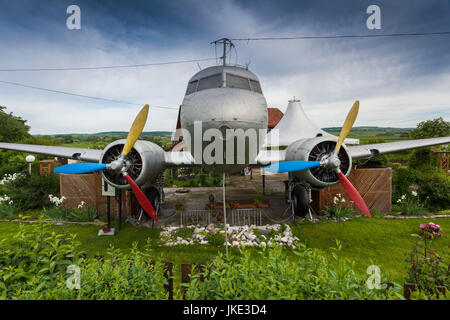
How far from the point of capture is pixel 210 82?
6168 millimetres

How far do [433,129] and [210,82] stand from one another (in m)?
22.1

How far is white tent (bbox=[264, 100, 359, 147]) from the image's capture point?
18406 millimetres

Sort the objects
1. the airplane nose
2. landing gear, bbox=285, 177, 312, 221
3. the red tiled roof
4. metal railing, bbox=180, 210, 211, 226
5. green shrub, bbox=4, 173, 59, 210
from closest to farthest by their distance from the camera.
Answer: the airplane nose < landing gear, bbox=285, 177, 312, 221 < metal railing, bbox=180, 210, 211, 226 < green shrub, bbox=4, 173, 59, 210 < the red tiled roof

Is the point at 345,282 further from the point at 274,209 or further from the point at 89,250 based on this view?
the point at 274,209

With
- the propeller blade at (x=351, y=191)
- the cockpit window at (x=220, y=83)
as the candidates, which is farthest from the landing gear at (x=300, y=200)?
the cockpit window at (x=220, y=83)

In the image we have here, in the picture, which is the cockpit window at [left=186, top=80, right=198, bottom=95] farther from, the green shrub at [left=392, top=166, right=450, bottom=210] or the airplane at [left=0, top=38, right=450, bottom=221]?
the green shrub at [left=392, top=166, right=450, bottom=210]

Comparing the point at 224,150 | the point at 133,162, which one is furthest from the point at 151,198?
the point at 224,150

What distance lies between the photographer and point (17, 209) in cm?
1029

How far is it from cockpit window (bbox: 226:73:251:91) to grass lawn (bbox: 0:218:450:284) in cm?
500

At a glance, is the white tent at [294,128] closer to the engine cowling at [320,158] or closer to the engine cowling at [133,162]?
the engine cowling at [320,158]

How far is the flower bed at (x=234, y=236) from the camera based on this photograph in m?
6.90

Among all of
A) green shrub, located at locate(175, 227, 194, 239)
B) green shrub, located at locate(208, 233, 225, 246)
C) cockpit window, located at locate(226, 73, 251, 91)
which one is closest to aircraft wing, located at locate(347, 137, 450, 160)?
cockpit window, located at locate(226, 73, 251, 91)

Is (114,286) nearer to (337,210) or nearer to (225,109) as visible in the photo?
(225,109)

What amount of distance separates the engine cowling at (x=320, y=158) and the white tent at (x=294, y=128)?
10.2m
